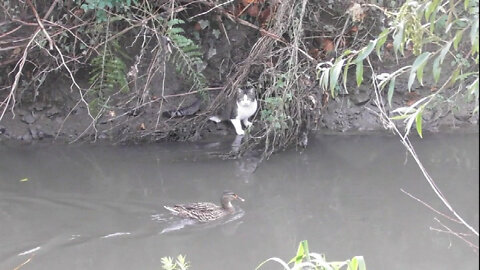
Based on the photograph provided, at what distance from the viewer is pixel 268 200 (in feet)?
20.6

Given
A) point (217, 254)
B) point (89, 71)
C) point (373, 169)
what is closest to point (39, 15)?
point (89, 71)

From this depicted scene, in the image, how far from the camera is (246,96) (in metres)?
7.39

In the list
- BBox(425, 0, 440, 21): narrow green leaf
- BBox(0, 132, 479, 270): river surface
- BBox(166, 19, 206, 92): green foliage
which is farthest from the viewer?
BBox(166, 19, 206, 92): green foliage

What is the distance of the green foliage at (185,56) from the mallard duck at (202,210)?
173 centimetres

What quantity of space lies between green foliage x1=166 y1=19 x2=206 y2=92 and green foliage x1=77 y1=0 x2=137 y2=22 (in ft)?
1.58

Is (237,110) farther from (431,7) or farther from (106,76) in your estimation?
(431,7)

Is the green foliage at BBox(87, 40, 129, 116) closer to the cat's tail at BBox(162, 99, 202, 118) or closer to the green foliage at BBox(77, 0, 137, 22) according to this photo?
the green foliage at BBox(77, 0, 137, 22)

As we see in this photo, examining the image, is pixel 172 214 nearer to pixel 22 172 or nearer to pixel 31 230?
pixel 31 230

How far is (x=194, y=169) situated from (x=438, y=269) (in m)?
2.85

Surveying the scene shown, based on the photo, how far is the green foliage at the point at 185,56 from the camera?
656cm

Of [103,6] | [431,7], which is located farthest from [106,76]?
[431,7]

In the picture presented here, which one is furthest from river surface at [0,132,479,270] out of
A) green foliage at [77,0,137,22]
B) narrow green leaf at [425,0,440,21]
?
narrow green leaf at [425,0,440,21]

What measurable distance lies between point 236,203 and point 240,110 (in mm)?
1669

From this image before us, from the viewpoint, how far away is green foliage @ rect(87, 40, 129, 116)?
684 centimetres
